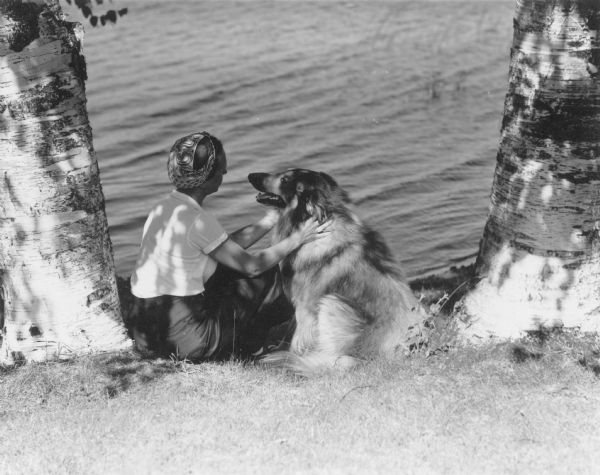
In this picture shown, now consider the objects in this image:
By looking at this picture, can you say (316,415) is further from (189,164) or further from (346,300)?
(189,164)

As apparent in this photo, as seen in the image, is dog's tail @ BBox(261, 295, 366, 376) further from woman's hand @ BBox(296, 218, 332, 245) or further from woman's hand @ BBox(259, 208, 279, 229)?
woman's hand @ BBox(259, 208, 279, 229)

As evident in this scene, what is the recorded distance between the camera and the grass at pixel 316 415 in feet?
13.9

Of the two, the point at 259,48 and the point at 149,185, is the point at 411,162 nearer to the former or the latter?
the point at 149,185

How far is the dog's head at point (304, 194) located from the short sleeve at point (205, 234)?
0.82 meters

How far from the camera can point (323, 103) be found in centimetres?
1505

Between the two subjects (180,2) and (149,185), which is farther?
(180,2)

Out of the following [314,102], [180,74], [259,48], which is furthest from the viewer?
[259,48]

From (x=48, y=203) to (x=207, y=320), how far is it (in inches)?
51.7

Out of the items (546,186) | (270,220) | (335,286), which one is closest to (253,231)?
(270,220)

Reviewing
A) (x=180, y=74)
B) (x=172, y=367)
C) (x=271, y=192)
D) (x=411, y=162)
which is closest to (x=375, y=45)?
(x=180, y=74)

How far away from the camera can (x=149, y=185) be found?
1197cm

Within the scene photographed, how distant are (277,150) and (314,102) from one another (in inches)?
91.4

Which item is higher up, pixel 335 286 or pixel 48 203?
pixel 48 203

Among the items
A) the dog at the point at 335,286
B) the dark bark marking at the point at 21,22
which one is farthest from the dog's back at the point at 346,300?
the dark bark marking at the point at 21,22
